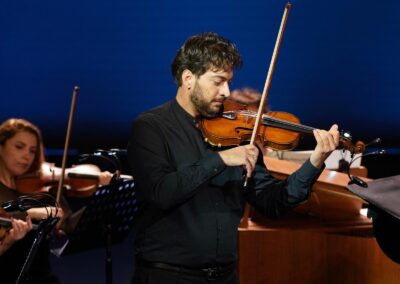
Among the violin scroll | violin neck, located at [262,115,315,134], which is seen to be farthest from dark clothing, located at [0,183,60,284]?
the violin scroll

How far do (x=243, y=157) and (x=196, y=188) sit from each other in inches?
6.4

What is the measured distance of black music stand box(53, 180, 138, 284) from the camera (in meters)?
2.52

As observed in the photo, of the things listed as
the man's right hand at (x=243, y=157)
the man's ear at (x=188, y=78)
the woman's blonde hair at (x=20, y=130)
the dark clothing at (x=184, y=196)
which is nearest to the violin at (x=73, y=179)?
the woman's blonde hair at (x=20, y=130)

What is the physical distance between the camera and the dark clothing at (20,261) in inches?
106

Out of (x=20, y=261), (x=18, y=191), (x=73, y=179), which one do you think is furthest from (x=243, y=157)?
(x=73, y=179)

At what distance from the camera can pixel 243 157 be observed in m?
1.68

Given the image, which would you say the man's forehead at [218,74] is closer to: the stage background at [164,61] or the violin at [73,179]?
the violin at [73,179]

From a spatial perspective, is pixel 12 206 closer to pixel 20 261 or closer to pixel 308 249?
pixel 20 261

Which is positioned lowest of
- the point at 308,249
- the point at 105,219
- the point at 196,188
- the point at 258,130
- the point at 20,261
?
the point at 20,261

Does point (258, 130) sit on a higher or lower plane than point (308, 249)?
higher

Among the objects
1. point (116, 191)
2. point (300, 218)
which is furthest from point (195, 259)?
point (300, 218)

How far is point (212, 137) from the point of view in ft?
6.26

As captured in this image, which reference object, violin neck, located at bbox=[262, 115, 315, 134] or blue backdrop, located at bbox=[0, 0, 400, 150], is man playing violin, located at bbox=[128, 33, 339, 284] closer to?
violin neck, located at bbox=[262, 115, 315, 134]

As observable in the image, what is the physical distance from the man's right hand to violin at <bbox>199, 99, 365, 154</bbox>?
0.68 feet
